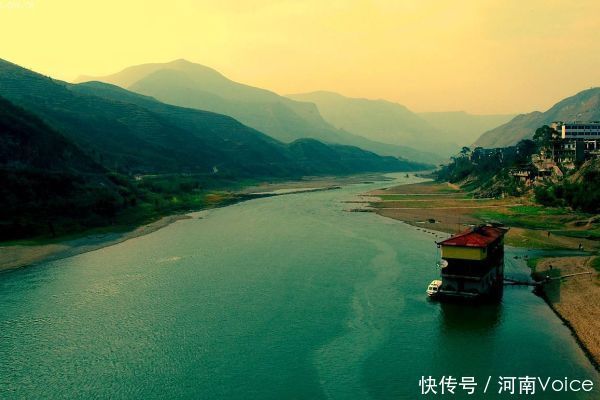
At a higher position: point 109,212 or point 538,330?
point 109,212

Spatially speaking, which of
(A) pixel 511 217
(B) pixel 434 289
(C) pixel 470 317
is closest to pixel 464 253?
(B) pixel 434 289

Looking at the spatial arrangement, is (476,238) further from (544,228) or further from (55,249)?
(55,249)

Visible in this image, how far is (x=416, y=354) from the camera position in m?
45.9

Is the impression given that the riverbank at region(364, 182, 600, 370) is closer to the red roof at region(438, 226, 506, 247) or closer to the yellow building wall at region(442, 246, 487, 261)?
the red roof at region(438, 226, 506, 247)

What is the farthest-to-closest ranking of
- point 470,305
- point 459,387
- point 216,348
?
point 470,305
point 216,348
point 459,387

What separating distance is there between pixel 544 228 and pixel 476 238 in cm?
5148

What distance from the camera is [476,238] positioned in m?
60.6

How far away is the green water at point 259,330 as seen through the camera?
41.4 m

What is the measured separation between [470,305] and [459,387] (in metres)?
19.4

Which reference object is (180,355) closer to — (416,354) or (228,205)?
(416,354)

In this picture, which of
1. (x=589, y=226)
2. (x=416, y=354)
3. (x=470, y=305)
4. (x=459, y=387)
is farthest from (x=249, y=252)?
(x=589, y=226)

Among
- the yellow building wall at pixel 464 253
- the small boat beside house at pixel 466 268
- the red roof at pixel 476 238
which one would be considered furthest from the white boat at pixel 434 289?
the red roof at pixel 476 238

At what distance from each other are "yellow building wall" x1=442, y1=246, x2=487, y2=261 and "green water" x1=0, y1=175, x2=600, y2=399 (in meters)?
5.67

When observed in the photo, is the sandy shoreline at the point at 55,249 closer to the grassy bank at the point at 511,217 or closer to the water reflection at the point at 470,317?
the water reflection at the point at 470,317
